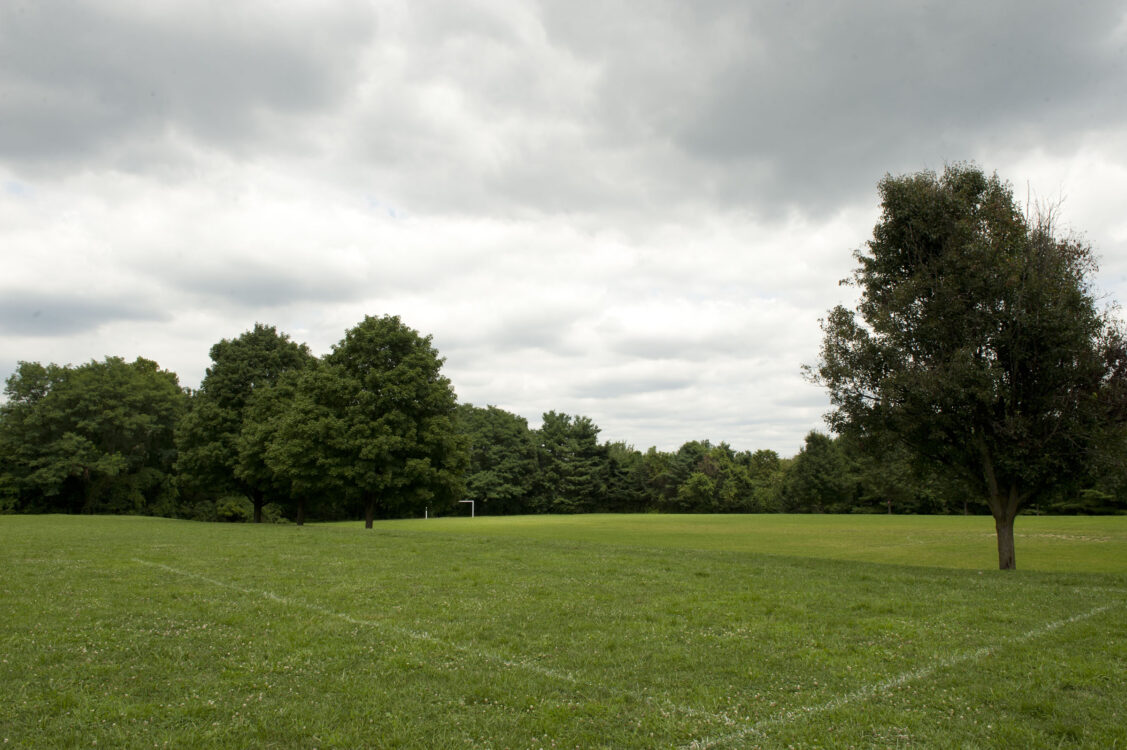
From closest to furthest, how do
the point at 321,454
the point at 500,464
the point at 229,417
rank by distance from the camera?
the point at 321,454 < the point at 229,417 < the point at 500,464

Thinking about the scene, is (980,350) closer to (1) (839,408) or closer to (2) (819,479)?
(1) (839,408)

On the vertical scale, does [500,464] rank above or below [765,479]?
above

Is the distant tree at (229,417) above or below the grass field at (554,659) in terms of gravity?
above

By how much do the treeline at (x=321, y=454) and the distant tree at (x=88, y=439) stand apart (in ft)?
0.51

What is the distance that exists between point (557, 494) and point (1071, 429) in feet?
340

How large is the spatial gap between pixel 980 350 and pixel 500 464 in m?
100

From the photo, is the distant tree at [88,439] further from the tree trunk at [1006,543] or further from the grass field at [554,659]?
the tree trunk at [1006,543]

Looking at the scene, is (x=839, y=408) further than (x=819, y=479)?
No

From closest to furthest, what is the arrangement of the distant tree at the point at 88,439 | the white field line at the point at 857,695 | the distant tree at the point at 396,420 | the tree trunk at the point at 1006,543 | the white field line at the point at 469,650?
1. the white field line at the point at 857,695
2. the white field line at the point at 469,650
3. the tree trunk at the point at 1006,543
4. the distant tree at the point at 396,420
5. the distant tree at the point at 88,439

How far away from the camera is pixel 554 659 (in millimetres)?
8414

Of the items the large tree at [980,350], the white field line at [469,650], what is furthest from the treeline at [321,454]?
the white field line at [469,650]

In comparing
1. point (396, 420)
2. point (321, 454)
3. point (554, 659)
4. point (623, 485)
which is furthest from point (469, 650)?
point (623, 485)

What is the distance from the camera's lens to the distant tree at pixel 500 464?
11175 cm

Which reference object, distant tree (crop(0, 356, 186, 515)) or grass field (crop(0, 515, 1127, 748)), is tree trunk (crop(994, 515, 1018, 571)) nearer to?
grass field (crop(0, 515, 1127, 748))
